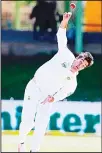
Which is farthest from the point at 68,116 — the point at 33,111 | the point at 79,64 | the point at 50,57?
the point at 79,64

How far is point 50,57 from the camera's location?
17.8ft

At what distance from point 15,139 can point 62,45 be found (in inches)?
71.7

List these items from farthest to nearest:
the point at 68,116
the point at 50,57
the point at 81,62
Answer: the point at 68,116, the point at 50,57, the point at 81,62

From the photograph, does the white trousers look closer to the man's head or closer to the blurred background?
the man's head

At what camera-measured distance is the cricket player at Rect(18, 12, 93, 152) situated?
3717mm

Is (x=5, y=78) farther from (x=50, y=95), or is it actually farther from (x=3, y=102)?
(x=50, y=95)

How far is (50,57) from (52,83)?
5.51 feet

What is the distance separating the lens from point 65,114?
5.54m

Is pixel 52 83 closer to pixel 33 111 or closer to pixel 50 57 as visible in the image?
pixel 33 111

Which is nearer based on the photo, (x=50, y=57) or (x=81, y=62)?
(x=81, y=62)

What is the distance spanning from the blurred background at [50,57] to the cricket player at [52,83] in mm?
1504

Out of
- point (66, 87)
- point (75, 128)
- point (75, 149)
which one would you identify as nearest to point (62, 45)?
point (66, 87)

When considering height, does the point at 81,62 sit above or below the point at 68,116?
above

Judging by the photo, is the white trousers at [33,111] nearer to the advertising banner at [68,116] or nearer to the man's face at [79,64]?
the man's face at [79,64]
